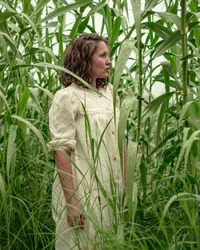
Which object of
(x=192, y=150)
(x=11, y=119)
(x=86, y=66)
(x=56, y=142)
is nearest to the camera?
(x=192, y=150)

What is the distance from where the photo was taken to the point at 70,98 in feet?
3.76

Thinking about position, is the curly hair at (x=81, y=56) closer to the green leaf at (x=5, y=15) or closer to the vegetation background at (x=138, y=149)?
the vegetation background at (x=138, y=149)

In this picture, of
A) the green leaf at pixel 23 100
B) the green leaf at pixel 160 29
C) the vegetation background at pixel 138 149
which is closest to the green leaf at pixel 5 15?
the vegetation background at pixel 138 149

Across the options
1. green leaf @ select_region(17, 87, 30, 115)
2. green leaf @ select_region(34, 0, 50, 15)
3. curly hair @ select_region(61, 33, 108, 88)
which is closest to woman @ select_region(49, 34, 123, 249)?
curly hair @ select_region(61, 33, 108, 88)

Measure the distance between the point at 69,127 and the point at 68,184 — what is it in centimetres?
16

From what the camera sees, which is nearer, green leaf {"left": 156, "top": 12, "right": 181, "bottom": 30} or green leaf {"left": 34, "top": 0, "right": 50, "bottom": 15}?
green leaf {"left": 156, "top": 12, "right": 181, "bottom": 30}

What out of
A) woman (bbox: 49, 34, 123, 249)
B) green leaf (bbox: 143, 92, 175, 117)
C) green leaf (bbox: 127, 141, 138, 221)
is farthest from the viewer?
woman (bbox: 49, 34, 123, 249)

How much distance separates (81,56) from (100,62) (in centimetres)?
6

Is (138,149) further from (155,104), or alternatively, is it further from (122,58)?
(122,58)

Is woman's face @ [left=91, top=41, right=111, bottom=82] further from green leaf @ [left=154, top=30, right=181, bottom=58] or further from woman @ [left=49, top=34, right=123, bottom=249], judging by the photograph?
green leaf @ [left=154, top=30, right=181, bottom=58]

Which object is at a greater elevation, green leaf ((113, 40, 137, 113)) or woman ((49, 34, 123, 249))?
green leaf ((113, 40, 137, 113))

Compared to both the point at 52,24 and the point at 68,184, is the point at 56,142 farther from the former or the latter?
the point at 52,24

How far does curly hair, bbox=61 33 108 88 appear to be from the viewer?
121 cm

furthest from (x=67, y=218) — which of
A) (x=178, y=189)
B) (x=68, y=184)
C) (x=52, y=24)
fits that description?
(x=52, y=24)
